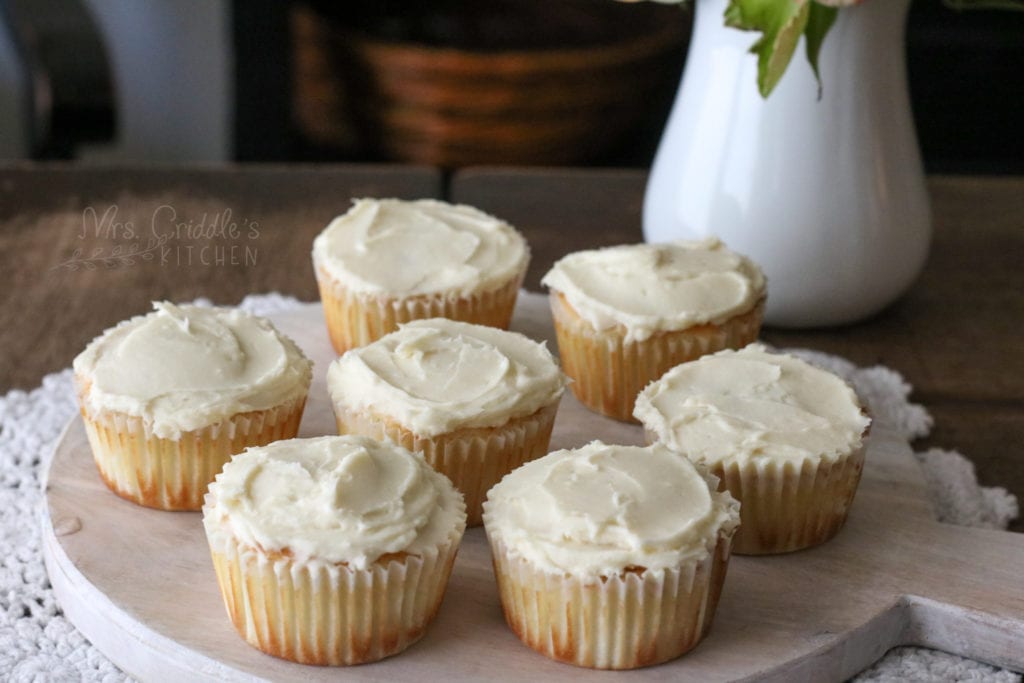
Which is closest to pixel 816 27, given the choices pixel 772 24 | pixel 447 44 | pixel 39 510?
Answer: pixel 772 24

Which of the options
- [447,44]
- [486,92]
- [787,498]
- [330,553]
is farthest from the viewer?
[447,44]

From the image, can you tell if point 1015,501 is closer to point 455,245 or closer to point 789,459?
point 789,459

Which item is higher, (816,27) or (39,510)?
(816,27)

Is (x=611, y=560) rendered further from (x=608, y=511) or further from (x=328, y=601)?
(x=328, y=601)

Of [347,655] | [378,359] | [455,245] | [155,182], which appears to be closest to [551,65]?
[155,182]

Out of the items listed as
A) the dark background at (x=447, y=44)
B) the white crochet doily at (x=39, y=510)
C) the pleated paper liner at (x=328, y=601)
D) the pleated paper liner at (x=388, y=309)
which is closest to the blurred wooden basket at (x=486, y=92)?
the dark background at (x=447, y=44)

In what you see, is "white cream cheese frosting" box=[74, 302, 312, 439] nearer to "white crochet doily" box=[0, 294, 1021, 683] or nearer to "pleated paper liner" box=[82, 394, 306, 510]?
"pleated paper liner" box=[82, 394, 306, 510]
